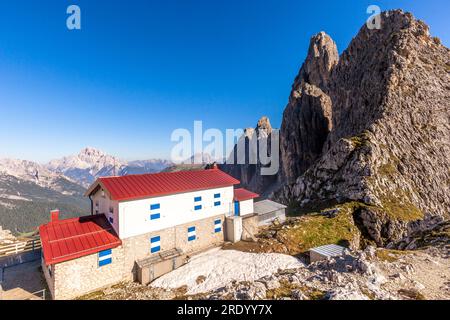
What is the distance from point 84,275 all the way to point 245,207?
22.6 meters

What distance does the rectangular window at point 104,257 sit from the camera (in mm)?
22136

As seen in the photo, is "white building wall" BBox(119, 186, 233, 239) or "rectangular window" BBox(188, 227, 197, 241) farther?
"rectangular window" BBox(188, 227, 197, 241)

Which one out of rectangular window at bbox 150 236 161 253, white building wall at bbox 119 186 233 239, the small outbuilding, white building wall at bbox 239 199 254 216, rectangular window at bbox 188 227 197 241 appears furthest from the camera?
white building wall at bbox 239 199 254 216

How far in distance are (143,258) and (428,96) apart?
7941 cm

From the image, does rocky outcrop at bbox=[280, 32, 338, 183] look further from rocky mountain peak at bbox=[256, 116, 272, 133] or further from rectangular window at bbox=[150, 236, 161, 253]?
rectangular window at bbox=[150, 236, 161, 253]

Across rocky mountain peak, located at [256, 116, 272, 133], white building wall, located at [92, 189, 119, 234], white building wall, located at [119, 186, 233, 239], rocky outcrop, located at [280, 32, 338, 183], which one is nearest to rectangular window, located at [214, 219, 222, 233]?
white building wall, located at [119, 186, 233, 239]

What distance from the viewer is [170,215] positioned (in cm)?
2761

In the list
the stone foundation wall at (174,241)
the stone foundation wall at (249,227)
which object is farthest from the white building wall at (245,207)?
the stone foundation wall at (174,241)

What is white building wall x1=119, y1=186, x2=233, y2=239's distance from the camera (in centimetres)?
2428

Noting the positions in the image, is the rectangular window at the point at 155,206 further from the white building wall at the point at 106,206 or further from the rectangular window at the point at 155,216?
the white building wall at the point at 106,206

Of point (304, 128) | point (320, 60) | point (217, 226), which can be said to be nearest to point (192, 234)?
point (217, 226)

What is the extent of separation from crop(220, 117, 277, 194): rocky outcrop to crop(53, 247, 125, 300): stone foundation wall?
12566 cm
